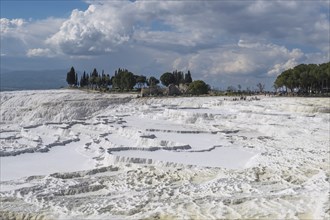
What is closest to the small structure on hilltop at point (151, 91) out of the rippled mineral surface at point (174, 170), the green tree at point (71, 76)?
the green tree at point (71, 76)

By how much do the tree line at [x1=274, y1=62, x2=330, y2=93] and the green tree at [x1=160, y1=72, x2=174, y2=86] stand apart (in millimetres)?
17655

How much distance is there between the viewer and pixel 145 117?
1404 inches

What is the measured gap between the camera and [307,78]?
175 ft

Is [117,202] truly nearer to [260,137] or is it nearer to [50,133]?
[260,137]

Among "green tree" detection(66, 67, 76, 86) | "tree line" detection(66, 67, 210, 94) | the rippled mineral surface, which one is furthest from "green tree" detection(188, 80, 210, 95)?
the rippled mineral surface

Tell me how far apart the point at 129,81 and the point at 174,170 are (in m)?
53.0

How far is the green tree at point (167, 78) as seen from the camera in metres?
70.6

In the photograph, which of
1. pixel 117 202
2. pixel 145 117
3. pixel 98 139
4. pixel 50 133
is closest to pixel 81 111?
pixel 145 117

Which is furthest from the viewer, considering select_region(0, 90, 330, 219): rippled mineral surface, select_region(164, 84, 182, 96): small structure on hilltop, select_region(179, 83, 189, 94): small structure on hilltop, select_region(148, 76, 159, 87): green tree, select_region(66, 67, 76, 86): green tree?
select_region(66, 67, 76, 86): green tree

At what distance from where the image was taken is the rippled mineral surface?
408 inches

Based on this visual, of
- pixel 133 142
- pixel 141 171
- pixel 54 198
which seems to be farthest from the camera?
pixel 133 142

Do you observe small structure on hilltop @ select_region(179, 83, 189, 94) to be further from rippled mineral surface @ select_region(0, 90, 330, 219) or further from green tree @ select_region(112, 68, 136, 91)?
rippled mineral surface @ select_region(0, 90, 330, 219)

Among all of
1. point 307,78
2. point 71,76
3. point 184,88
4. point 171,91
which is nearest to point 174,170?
point 307,78

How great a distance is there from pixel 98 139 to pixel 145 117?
12.1m
